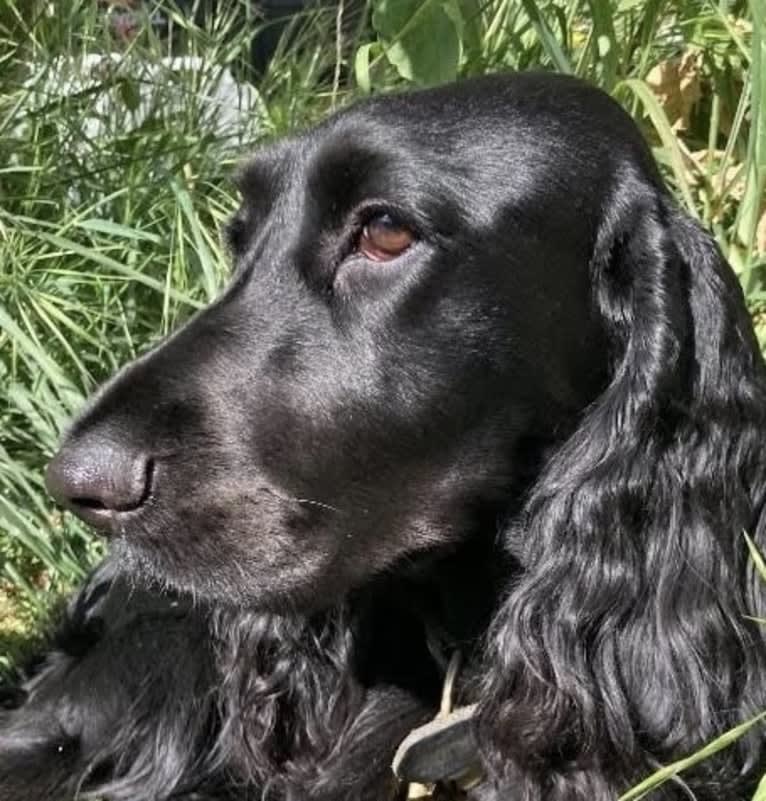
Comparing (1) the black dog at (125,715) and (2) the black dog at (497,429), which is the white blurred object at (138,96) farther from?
(2) the black dog at (497,429)

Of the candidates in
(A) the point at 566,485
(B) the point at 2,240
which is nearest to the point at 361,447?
(A) the point at 566,485

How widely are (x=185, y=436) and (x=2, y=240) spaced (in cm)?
206

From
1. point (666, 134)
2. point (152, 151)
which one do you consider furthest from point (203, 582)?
point (152, 151)

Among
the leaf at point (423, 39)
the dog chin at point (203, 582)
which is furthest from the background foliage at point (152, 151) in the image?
the dog chin at point (203, 582)

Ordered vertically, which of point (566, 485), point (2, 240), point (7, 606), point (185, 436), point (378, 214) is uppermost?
point (378, 214)

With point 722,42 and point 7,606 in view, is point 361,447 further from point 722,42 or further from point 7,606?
point 722,42

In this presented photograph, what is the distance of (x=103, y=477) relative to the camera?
2.26m

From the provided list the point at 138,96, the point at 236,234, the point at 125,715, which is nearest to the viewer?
the point at 236,234

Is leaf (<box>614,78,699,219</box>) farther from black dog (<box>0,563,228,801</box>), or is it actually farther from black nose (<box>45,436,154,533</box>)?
black nose (<box>45,436,154,533</box>)

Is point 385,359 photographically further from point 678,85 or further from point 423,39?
point 678,85

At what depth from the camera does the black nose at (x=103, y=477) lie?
7.41ft

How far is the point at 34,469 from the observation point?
3.92 m

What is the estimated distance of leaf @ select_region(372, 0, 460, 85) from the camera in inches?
129

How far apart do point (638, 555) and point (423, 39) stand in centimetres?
126
